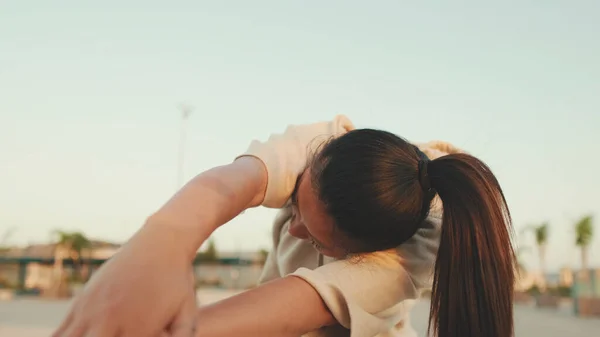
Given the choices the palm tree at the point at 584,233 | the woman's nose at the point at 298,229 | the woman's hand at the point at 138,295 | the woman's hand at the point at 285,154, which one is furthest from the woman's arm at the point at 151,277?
the palm tree at the point at 584,233

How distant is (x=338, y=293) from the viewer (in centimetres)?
129

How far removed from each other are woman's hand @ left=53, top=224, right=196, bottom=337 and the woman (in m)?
0.08

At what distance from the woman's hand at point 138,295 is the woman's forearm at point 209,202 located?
0.18ft

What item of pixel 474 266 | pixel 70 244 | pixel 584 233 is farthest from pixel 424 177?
pixel 70 244

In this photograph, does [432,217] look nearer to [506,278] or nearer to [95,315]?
[506,278]

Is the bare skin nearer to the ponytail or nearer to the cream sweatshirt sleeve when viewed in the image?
the cream sweatshirt sleeve

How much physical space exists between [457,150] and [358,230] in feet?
1.94

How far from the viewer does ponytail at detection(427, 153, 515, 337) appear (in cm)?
121

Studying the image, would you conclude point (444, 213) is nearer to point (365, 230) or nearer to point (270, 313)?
point (365, 230)

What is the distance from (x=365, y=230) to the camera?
1354mm

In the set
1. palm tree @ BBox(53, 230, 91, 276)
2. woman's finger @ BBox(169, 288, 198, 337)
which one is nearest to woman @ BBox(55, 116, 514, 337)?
woman's finger @ BBox(169, 288, 198, 337)

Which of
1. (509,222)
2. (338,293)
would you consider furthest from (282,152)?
(509,222)

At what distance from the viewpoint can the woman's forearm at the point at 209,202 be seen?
955mm

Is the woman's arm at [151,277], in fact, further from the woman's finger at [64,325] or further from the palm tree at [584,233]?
the palm tree at [584,233]
